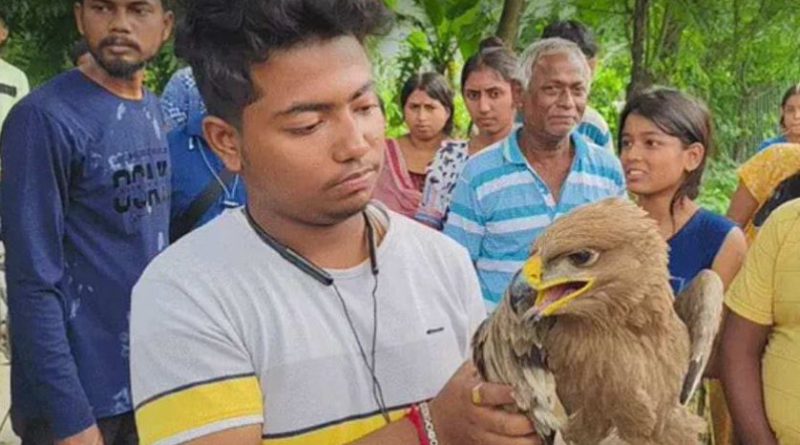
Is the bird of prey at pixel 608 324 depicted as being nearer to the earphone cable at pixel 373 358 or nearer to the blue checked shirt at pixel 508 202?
the earphone cable at pixel 373 358

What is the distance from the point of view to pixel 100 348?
3.35m

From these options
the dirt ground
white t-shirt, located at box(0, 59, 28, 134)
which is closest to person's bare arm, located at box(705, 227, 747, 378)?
the dirt ground

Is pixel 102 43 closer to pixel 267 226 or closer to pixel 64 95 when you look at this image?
pixel 64 95

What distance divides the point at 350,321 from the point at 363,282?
8cm

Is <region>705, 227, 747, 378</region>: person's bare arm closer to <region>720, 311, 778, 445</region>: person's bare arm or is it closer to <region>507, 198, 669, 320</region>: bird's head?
<region>720, 311, 778, 445</region>: person's bare arm

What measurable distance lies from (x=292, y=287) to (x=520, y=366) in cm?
42

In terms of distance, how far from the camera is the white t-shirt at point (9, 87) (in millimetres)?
6535

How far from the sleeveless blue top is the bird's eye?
176cm

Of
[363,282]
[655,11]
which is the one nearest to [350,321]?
[363,282]

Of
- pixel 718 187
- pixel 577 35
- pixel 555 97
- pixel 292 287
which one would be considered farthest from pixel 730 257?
pixel 718 187

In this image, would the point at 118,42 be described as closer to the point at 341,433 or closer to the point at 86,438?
the point at 86,438

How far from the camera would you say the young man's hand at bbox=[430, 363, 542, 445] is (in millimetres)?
1740

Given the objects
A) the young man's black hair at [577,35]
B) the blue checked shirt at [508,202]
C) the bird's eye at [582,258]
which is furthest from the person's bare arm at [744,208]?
the bird's eye at [582,258]

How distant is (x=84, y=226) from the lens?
10.7 feet
